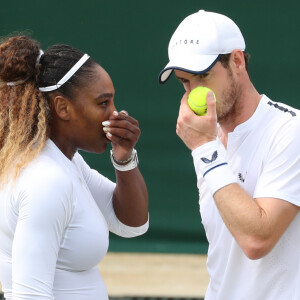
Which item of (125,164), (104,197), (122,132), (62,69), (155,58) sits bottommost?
(155,58)

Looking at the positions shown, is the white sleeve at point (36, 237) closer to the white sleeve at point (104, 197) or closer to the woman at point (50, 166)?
the woman at point (50, 166)

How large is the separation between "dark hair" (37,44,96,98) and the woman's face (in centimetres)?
3

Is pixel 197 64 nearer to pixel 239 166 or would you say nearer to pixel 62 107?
pixel 239 166

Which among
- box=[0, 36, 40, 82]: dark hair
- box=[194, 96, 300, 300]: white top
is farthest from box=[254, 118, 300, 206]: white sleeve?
box=[0, 36, 40, 82]: dark hair

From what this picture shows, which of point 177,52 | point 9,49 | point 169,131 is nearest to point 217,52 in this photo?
point 177,52

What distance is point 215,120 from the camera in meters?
2.68

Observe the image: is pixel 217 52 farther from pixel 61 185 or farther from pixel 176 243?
pixel 176 243

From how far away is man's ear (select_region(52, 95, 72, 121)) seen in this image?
269 cm

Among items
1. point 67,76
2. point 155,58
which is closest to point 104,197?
point 67,76

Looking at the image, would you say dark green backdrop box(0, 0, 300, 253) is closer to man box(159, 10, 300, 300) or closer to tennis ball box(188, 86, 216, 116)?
man box(159, 10, 300, 300)

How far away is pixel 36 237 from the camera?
2.42 m

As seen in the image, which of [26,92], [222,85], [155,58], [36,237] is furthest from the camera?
[155,58]

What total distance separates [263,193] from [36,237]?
749mm

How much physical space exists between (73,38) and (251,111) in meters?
3.42
